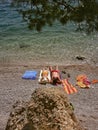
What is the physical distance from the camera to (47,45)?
19.6 metres

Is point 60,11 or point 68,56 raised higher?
point 60,11

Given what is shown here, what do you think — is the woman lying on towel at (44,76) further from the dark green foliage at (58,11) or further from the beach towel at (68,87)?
the dark green foliage at (58,11)

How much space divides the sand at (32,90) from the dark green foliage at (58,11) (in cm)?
326

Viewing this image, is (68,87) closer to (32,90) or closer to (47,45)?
(32,90)

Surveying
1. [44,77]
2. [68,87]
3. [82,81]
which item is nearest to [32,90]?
[68,87]

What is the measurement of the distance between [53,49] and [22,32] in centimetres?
415

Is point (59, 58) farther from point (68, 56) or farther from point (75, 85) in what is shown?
point (75, 85)

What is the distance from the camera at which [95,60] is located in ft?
56.5

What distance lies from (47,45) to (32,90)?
7691 mm

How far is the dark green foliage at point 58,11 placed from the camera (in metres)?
5.60

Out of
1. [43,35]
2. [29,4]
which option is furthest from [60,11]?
[43,35]

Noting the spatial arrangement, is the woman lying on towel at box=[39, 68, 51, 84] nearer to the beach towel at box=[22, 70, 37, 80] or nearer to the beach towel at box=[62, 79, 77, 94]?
the beach towel at box=[22, 70, 37, 80]

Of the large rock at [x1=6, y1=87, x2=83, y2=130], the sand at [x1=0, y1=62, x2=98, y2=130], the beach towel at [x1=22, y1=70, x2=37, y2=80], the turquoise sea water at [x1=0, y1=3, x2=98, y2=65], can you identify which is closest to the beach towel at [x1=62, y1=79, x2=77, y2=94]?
the sand at [x1=0, y1=62, x2=98, y2=130]

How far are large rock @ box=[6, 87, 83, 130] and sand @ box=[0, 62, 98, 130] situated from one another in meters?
3.25
